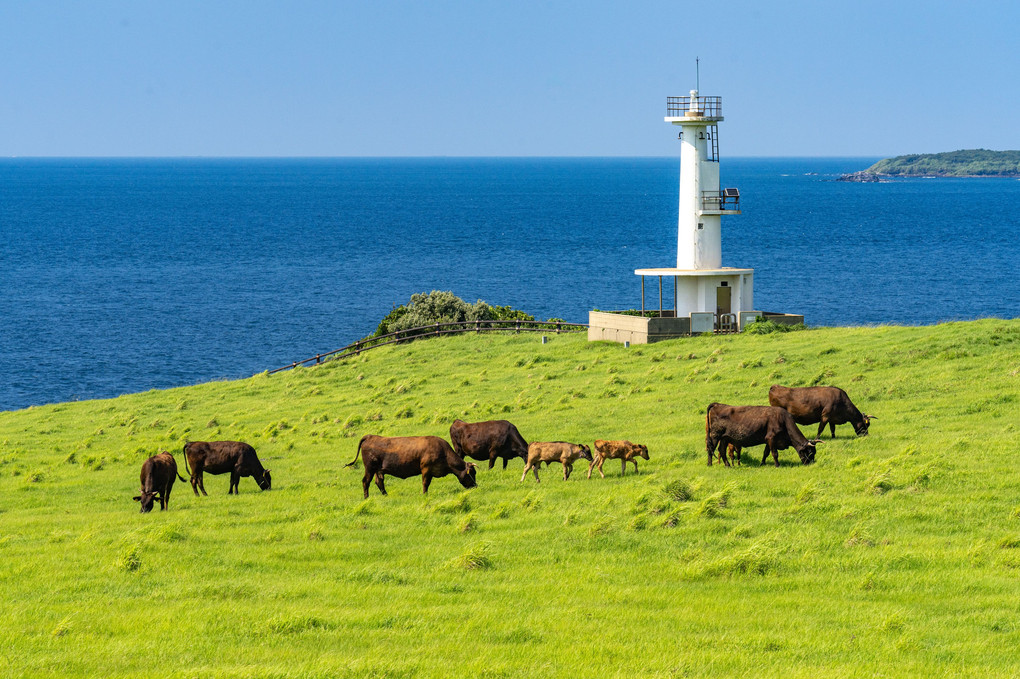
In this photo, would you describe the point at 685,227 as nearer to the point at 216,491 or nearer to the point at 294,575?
the point at 216,491

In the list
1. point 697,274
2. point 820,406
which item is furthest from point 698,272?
point 820,406

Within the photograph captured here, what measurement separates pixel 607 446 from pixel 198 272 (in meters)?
123

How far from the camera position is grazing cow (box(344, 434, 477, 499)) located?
2295cm

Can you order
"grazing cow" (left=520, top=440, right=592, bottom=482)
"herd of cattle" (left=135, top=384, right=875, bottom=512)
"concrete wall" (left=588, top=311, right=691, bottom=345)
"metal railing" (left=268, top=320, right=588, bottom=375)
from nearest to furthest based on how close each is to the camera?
"herd of cattle" (left=135, top=384, right=875, bottom=512)
"grazing cow" (left=520, top=440, right=592, bottom=482)
"concrete wall" (left=588, top=311, right=691, bottom=345)
"metal railing" (left=268, top=320, right=588, bottom=375)

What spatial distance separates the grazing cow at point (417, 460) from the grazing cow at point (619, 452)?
293 cm

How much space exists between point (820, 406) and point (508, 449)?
7587mm

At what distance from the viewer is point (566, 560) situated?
709 inches

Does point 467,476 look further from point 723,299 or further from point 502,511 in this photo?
point 723,299

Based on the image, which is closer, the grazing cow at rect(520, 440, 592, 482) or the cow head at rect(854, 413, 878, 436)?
the grazing cow at rect(520, 440, 592, 482)

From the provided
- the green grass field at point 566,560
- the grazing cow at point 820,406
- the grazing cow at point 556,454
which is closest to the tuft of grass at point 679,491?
the green grass field at point 566,560

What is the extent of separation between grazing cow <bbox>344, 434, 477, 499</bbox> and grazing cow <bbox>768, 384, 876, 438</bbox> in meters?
8.24

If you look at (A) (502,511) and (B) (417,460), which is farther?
(B) (417,460)

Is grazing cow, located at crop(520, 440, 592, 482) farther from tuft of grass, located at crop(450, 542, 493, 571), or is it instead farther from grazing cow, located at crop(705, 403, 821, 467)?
tuft of grass, located at crop(450, 542, 493, 571)

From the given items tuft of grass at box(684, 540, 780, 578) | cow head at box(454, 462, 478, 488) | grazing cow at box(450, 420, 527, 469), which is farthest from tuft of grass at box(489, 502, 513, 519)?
tuft of grass at box(684, 540, 780, 578)
